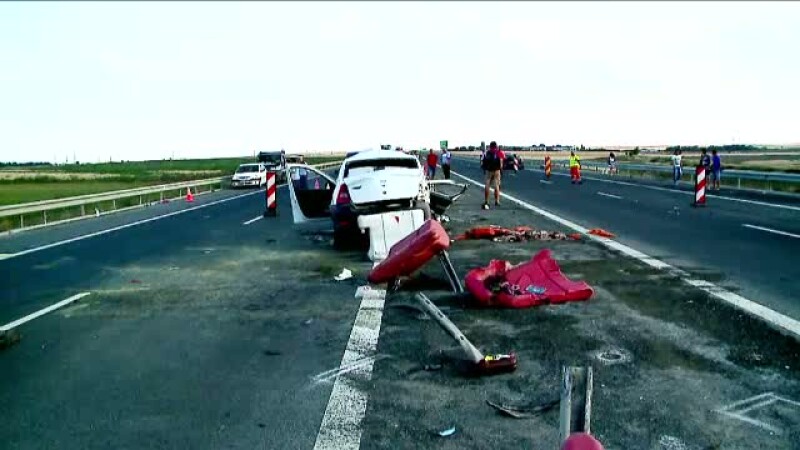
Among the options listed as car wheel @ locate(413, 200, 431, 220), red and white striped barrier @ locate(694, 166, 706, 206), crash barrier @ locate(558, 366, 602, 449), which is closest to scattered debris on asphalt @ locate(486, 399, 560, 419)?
crash barrier @ locate(558, 366, 602, 449)

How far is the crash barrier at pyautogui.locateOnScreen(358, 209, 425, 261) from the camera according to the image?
12.0 metres

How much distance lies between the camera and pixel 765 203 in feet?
75.2

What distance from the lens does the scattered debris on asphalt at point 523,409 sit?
15.2 feet

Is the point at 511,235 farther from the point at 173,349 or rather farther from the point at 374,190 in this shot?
the point at 173,349

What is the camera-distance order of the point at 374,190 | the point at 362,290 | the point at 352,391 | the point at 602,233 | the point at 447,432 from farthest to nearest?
the point at 602,233
the point at 374,190
the point at 362,290
the point at 352,391
the point at 447,432

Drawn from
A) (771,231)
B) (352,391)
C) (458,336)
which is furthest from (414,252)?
(771,231)

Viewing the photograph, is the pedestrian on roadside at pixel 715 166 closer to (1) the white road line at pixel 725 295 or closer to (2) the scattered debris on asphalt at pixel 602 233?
(2) the scattered debris on asphalt at pixel 602 233

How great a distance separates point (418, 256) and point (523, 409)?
4.27 m

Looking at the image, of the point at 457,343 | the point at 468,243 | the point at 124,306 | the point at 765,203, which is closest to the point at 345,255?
the point at 468,243

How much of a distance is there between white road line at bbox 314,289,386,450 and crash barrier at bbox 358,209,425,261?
13.7ft

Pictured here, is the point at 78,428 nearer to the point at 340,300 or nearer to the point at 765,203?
the point at 340,300

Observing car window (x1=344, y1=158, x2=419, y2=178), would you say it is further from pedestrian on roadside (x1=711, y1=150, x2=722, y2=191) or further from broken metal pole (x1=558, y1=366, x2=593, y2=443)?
pedestrian on roadside (x1=711, y1=150, x2=722, y2=191)

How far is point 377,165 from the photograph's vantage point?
14.4 m

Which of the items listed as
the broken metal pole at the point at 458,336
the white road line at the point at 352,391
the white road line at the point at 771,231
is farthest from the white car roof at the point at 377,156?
the broken metal pole at the point at 458,336
